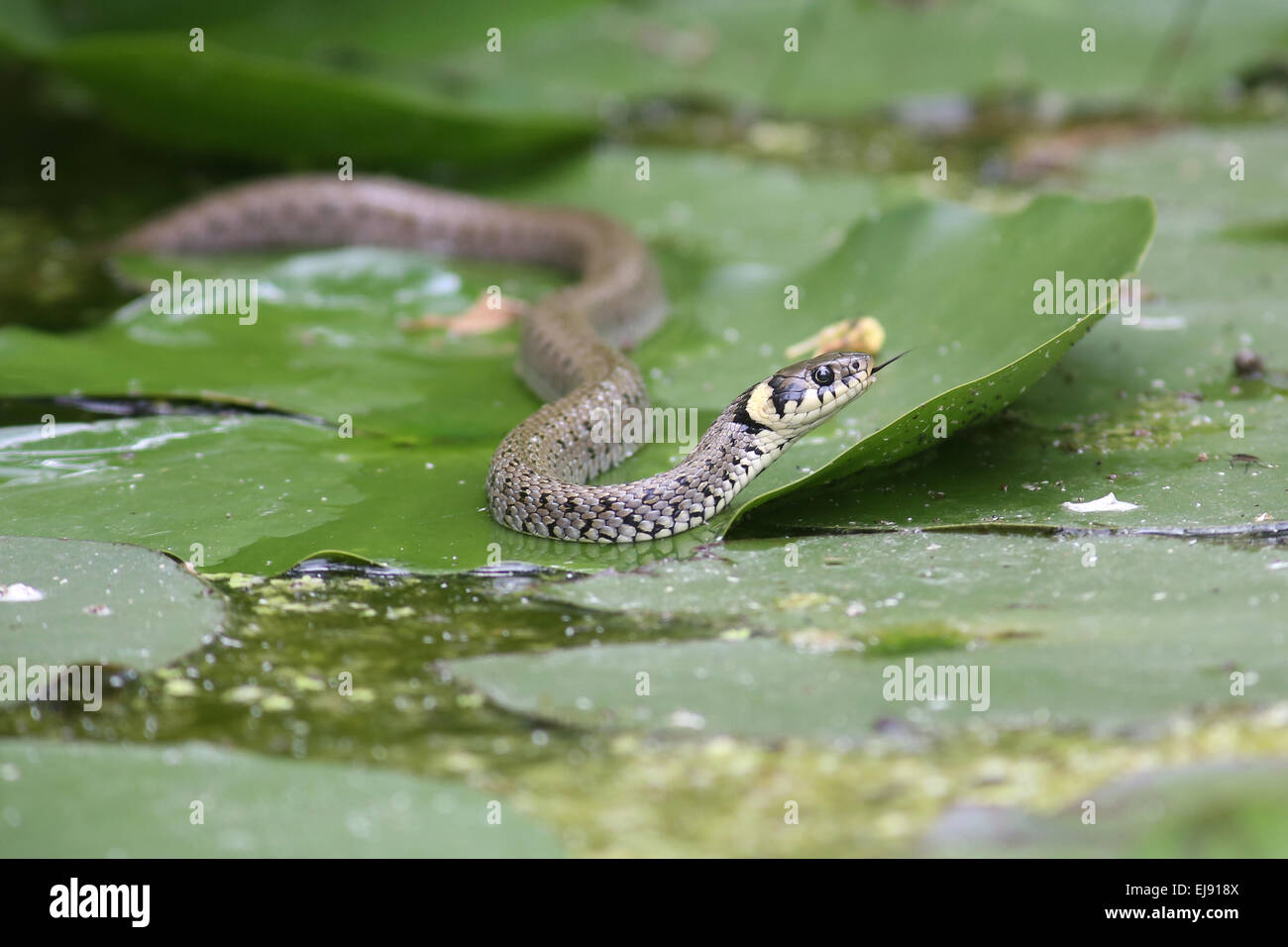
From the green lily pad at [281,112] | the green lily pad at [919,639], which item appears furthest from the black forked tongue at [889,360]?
the green lily pad at [281,112]

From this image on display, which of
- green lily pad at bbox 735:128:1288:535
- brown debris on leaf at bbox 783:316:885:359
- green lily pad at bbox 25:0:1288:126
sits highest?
green lily pad at bbox 25:0:1288:126

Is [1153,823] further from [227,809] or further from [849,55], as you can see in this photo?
[849,55]

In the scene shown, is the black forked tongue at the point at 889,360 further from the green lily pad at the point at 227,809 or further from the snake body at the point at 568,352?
the green lily pad at the point at 227,809

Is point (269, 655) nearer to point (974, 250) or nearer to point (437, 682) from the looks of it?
point (437, 682)

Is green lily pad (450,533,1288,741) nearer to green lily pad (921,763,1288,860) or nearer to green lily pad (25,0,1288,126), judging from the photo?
green lily pad (921,763,1288,860)

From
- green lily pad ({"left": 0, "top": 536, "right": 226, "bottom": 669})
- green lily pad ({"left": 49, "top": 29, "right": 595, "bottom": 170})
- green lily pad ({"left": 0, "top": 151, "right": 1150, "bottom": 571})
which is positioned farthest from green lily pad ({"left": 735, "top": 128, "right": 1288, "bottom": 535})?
green lily pad ({"left": 49, "top": 29, "right": 595, "bottom": 170})
